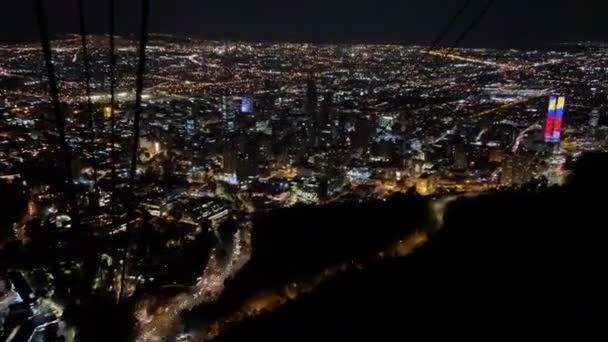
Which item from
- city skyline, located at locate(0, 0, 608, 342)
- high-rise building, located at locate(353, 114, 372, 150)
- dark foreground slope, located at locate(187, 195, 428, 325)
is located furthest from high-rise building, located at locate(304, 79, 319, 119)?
dark foreground slope, located at locate(187, 195, 428, 325)

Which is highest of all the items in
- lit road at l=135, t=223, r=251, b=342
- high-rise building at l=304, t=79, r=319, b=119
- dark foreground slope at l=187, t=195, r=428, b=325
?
high-rise building at l=304, t=79, r=319, b=119

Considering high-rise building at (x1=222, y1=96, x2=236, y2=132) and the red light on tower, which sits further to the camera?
high-rise building at (x1=222, y1=96, x2=236, y2=132)

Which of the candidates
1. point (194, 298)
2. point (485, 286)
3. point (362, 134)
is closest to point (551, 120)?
point (362, 134)

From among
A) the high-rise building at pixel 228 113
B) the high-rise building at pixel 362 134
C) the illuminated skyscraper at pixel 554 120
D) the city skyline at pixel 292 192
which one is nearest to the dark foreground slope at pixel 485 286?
the city skyline at pixel 292 192

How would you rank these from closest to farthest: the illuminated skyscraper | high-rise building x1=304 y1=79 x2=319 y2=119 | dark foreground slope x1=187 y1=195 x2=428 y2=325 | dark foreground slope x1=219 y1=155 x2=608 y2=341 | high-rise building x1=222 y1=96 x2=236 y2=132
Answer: dark foreground slope x1=219 y1=155 x2=608 y2=341 < dark foreground slope x1=187 y1=195 x2=428 y2=325 < the illuminated skyscraper < high-rise building x1=222 y1=96 x2=236 y2=132 < high-rise building x1=304 y1=79 x2=319 y2=119

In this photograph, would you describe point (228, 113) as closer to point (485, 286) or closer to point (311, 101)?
point (311, 101)

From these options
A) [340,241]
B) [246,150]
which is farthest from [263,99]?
[340,241]

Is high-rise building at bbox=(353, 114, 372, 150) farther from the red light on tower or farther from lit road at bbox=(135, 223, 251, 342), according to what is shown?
lit road at bbox=(135, 223, 251, 342)

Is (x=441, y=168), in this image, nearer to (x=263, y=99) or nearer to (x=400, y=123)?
(x=400, y=123)

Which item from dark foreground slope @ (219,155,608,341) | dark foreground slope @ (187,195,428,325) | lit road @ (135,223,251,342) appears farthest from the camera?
dark foreground slope @ (187,195,428,325)
